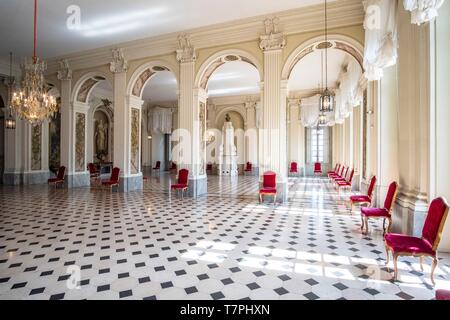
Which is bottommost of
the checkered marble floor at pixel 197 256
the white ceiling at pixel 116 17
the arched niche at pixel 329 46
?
the checkered marble floor at pixel 197 256

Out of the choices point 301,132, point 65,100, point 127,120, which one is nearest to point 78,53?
point 65,100

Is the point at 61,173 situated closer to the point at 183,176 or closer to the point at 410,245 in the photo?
the point at 183,176

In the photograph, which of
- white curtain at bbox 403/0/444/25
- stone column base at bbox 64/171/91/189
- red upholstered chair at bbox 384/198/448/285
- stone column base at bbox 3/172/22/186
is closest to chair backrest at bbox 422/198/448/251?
red upholstered chair at bbox 384/198/448/285

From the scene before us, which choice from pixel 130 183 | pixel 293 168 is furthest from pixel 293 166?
pixel 130 183

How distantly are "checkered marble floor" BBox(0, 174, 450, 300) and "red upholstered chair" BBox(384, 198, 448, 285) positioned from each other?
364 mm

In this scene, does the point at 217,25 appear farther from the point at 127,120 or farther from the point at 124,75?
the point at 127,120

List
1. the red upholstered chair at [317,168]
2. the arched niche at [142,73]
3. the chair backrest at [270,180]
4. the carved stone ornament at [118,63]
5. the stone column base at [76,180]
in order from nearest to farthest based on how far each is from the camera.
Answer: the chair backrest at [270,180]
the arched niche at [142,73]
the carved stone ornament at [118,63]
the stone column base at [76,180]
the red upholstered chair at [317,168]

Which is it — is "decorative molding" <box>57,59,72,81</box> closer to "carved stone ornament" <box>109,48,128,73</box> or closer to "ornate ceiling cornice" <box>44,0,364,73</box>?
"ornate ceiling cornice" <box>44,0,364,73</box>

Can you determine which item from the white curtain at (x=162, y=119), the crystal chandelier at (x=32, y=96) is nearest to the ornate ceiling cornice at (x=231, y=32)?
the crystal chandelier at (x=32, y=96)

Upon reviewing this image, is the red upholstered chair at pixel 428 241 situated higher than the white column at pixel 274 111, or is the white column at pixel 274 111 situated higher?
the white column at pixel 274 111

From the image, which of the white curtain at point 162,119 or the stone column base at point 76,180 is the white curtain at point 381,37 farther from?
the white curtain at point 162,119

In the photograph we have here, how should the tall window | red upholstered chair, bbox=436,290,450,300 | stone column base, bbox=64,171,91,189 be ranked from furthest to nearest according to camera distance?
the tall window < stone column base, bbox=64,171,91,189 < red upholstered chair, bbox=436,290,450,300

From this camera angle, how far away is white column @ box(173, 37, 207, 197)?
383 inches

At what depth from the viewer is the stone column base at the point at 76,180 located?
1224 centimetres
